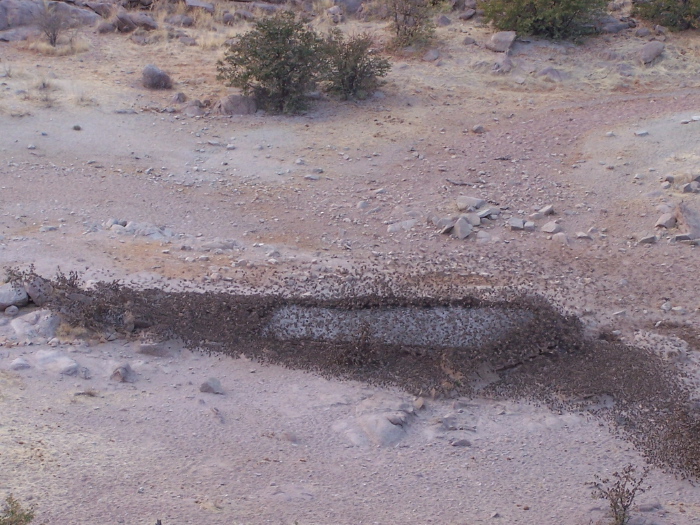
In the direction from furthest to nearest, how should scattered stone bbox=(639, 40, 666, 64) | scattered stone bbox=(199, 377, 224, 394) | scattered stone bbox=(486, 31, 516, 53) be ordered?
scattered stone bbox=(486, 31, 516, 53)
scattered stone bbox=(639, 40, 666, 64)
scattered stone bbox=(199, 377, 224, 394)

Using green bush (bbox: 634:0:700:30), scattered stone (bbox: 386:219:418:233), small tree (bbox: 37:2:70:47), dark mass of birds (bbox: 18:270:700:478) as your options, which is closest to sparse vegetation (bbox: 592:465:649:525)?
dark mass of birds (bbox: 18:270:700:478)

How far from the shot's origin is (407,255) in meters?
7.77

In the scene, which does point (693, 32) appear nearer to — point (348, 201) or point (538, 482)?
point (348, 201)

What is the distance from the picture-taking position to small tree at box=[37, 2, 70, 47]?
14758 mm

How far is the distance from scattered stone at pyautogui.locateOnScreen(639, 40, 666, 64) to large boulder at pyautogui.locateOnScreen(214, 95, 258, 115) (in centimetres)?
767

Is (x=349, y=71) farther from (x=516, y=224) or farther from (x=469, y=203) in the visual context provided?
(x=516, y=224)

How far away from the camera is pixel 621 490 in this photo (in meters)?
4.29

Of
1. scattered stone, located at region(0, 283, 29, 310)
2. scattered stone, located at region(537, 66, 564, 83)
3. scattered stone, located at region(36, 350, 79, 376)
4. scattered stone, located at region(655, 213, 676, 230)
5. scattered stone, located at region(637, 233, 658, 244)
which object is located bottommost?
scattered stone, located at region(36, 350, 79, 376)

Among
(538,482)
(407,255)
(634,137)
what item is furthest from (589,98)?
(538,482)

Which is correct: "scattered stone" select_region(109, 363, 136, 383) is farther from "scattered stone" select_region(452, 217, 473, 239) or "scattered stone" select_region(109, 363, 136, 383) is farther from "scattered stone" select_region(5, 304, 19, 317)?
"scattered stone" select_region(452, 217, 473, 239)

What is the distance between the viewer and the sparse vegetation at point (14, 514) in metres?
3.54

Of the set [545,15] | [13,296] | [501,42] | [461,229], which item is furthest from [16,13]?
[461,229]

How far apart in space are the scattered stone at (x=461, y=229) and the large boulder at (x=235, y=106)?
Result: 5.11m

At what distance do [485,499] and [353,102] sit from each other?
922cm
